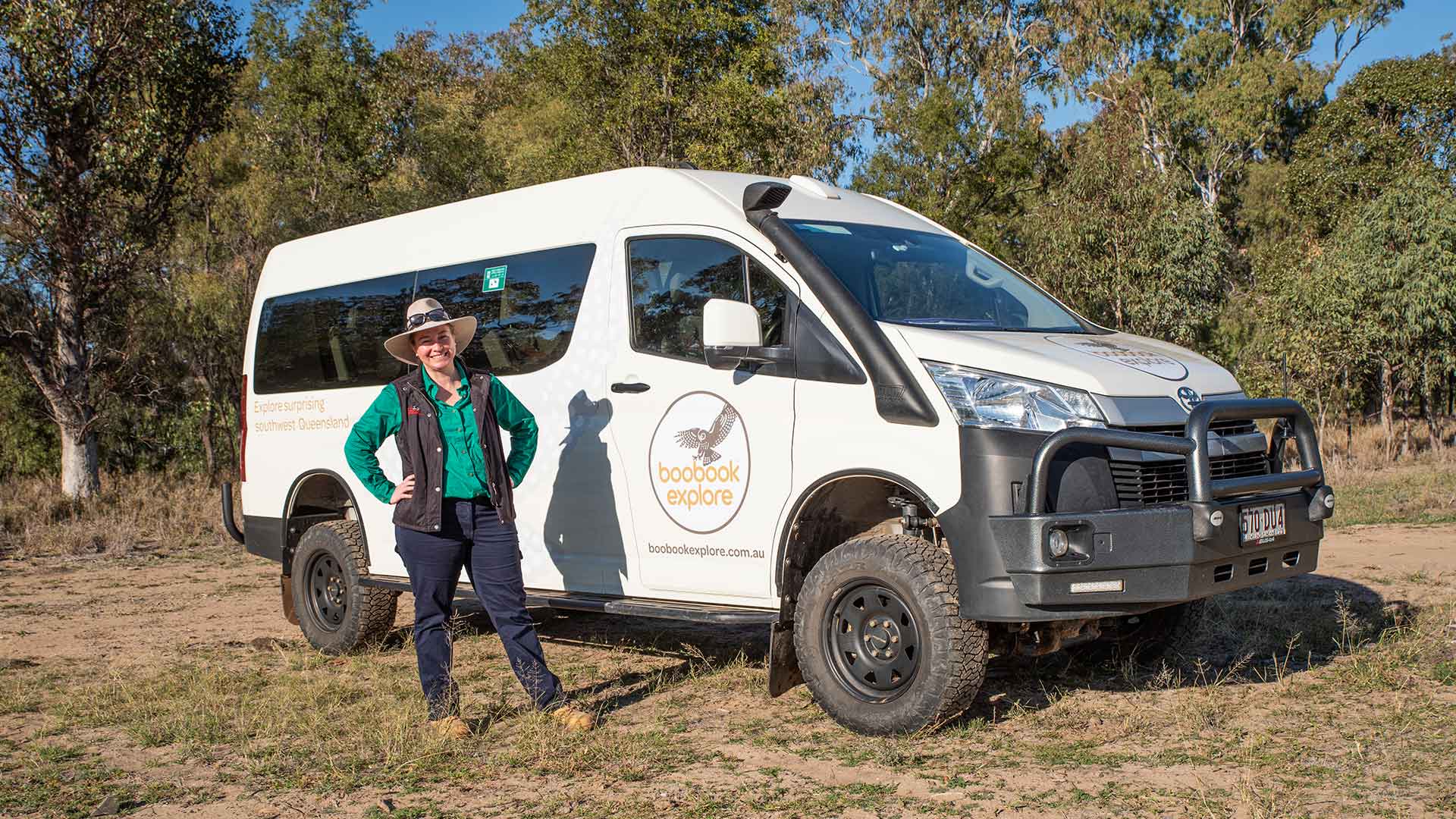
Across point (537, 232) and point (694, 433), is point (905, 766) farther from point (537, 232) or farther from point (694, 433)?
point (537, 232)


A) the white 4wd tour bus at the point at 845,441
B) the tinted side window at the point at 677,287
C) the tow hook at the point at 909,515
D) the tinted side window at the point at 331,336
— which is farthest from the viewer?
the tinted side window at the point at 331,336

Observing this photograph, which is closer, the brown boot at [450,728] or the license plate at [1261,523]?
the license plate at [1261,523]

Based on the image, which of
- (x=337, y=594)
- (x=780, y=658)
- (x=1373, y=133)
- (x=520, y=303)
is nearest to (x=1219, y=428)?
(x=780, y=658)

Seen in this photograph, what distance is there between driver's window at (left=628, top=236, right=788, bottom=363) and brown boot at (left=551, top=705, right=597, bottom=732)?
1671 mm

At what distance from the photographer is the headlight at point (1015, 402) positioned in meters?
4.66

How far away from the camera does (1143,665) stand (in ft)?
20.5

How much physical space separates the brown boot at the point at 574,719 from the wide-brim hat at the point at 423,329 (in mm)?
1702

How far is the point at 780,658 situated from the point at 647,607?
29.2 inches

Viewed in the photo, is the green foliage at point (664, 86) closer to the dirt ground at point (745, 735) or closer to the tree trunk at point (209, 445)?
the tree trunk at point (209, 445)

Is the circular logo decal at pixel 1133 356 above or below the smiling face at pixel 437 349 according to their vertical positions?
below

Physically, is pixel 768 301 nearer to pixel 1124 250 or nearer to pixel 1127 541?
pixel 1127 541

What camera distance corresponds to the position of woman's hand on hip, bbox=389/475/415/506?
5.36m

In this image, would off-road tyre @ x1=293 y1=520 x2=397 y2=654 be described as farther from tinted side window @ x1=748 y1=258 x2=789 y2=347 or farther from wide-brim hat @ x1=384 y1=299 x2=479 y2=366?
tinted side window @ x1=748 y1=258 x2=789 y2=347

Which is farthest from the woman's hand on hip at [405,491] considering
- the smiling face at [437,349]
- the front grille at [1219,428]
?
the front grille at [1219,428]
